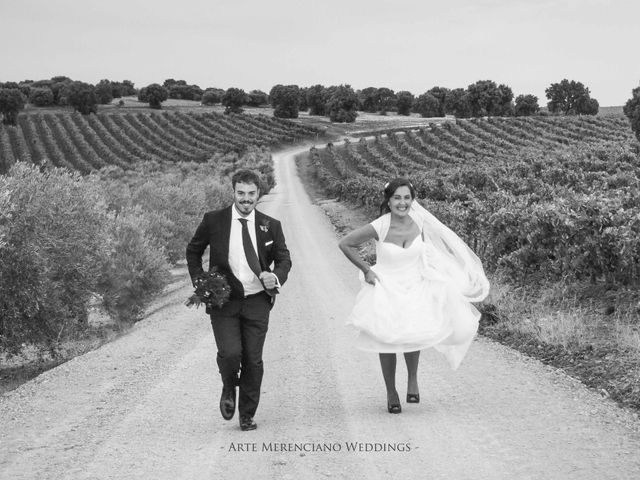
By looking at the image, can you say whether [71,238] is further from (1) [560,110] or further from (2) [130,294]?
(1) [560,110]

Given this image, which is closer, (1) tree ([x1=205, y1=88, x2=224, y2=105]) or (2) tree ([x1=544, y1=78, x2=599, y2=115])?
(2) tree ([x1=544, y1=78, x2=599, y2=115])

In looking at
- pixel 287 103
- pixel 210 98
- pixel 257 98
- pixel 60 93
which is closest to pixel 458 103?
pixel 287 103

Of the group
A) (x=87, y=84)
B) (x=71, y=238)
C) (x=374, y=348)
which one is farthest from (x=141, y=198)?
(x=87, y=84)

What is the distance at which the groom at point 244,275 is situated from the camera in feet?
23.4

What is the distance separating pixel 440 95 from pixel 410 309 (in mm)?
187564

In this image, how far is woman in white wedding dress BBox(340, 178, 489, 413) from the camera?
24.7ft

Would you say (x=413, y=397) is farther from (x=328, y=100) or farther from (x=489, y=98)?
(x=328, y=100)

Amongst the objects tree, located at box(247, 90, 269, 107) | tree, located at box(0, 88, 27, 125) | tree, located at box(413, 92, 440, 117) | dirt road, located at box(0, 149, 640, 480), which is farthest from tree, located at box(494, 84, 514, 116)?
dirt road, located at box(0, 149, 640, 480)

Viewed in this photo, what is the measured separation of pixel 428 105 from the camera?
593ft

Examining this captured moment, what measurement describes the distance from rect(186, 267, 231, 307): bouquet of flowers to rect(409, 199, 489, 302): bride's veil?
2042mm

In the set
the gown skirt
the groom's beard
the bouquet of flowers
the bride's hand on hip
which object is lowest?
the gown skirt

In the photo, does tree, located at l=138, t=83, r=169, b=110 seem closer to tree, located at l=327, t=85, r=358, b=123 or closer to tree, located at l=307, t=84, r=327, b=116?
tree, located at l=307, t=84, r=327, b=116

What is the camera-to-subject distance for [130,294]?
70.9 ft

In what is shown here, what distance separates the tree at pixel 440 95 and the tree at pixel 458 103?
1271mm
